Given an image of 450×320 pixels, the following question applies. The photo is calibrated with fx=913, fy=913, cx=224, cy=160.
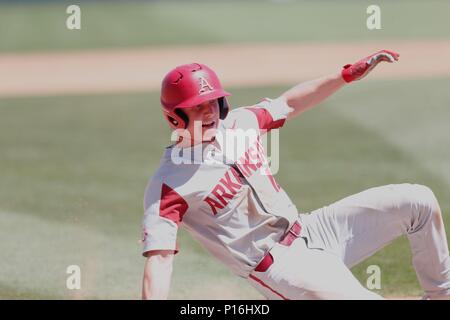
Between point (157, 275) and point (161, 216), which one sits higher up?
point (161, 216)

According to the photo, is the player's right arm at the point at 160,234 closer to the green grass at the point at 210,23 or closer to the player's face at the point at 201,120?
the player's face at the point at 201,120

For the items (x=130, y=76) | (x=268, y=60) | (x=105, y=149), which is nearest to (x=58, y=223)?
(x=105, y=149)

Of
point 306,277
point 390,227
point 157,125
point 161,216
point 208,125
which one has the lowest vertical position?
point 306,277

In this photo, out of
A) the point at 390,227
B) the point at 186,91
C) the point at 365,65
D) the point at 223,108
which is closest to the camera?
the point at 186,91

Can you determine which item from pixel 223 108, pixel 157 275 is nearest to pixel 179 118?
pixel 223 108

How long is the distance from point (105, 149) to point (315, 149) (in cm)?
243

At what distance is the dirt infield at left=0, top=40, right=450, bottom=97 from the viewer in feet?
50.1

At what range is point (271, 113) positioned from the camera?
16.6 feet

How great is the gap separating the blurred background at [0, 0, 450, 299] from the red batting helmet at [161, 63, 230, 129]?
172 cm

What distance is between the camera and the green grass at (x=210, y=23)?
20562mm

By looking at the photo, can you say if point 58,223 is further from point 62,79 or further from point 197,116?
point 62,79

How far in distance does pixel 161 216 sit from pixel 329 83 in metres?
1.32

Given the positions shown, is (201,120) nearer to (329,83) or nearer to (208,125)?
(208,125)

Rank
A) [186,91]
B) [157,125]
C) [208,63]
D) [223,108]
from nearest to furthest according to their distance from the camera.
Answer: [186,91], [223,108], [157,125], [208,63]
